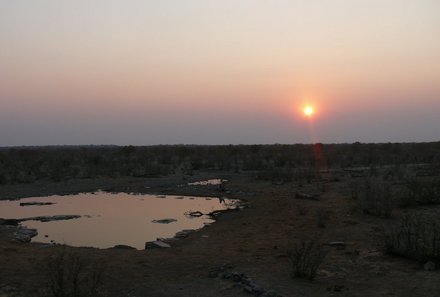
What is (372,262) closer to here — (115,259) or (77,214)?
(115,259)

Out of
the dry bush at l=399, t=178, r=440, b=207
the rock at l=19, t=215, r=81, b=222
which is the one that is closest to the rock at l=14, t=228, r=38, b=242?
the rock at l=19, t=215, r=81, b=222

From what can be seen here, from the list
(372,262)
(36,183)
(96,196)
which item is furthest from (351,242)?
(36,183)

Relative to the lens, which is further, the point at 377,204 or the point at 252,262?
the point at 377,204

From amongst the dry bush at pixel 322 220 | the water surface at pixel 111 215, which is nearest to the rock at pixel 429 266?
the dry bush at pixel 322 220

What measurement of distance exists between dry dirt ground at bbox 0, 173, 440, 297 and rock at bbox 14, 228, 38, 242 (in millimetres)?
260

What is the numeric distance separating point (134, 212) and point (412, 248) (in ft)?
36.6

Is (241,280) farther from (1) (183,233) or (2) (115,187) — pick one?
(2) (115,187)

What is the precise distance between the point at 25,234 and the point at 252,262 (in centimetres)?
721

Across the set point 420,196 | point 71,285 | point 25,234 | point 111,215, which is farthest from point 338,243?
point 111,215

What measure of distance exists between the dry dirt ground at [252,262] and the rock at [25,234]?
0.26m

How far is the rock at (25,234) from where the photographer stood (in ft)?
44.3

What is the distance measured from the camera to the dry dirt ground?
8477mm

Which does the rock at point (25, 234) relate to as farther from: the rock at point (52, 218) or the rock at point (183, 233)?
the rock at point (183, 233)

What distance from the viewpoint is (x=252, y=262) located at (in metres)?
10.3
